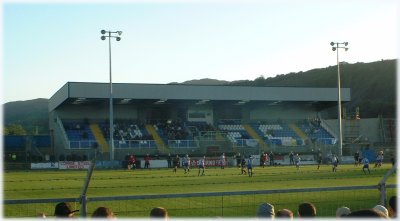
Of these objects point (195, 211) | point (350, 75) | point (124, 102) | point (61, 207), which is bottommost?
point (195, 211)

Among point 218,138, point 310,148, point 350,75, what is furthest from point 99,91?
point 350,75

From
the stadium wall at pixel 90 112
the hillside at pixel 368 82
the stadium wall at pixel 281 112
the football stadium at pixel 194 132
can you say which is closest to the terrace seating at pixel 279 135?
the football stadium at pixel 194 132

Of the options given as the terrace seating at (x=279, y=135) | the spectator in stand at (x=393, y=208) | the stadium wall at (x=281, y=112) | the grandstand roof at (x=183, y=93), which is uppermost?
the grandstand roof at (x=183, y=93)

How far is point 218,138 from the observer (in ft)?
213

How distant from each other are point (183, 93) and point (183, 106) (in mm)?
4582

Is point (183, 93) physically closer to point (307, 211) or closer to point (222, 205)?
point (222, 205)

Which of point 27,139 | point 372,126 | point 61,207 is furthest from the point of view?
point 372,126

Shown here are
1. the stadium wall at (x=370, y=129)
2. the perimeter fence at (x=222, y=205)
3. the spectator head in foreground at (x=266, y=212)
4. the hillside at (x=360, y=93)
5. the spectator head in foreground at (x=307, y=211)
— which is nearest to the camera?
Answer: the spectator head in foreground at (x=307, y=211)

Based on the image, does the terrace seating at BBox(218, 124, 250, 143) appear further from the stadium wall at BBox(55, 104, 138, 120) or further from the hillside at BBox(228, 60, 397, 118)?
the hillside at BBox(228, 60, 397, 118)

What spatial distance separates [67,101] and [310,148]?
25495 mm

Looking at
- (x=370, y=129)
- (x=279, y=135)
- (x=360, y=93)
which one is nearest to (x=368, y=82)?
(x=360, y=93)

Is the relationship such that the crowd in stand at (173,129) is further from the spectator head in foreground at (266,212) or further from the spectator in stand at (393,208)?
the spectator head in foreground at (266,212)

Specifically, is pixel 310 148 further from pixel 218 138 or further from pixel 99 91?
pixel 99 91

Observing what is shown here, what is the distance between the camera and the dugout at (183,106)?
6162 cm
